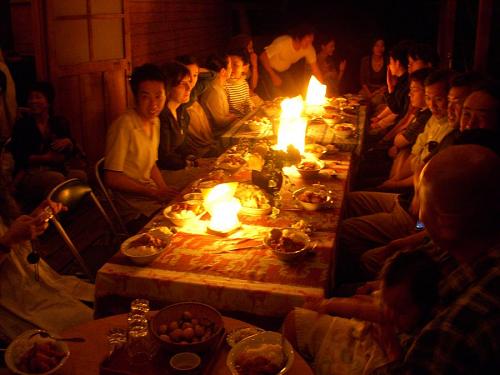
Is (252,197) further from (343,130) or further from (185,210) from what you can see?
(343,130)

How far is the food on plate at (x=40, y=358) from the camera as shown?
1.78 m

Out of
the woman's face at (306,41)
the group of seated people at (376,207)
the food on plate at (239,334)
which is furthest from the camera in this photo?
the woman's face at (306,41)

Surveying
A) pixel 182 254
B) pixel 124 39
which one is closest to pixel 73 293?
pixel 182 254

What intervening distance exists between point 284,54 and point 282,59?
0.09m

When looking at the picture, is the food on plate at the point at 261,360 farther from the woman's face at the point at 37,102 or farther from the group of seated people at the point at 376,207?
the woman's face at the point at 37,102

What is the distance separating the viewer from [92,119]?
6.14 m

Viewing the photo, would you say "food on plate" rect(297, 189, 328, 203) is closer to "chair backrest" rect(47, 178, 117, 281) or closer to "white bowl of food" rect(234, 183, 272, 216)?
"white bowl of food" rect(234, 183, 272, 216)

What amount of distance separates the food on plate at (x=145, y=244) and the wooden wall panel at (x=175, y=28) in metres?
5.02

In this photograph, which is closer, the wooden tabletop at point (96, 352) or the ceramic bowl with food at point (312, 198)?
the wooden tabletop at point (96, 352)

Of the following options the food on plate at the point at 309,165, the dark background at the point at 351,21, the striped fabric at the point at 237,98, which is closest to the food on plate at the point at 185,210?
the food on plate at the point at 309,165

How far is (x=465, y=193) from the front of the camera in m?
1.61

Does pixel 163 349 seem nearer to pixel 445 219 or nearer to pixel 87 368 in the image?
pixel 87 368

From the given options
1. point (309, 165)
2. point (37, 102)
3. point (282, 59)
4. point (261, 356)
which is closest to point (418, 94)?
point (309, 165)

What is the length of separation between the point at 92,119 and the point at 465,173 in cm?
517
